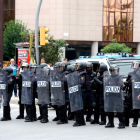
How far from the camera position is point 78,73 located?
38.4ft

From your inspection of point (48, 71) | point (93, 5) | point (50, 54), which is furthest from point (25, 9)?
point (48, 71)

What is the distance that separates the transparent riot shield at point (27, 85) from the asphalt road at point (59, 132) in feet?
2.49

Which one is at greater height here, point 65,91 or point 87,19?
point 87,19

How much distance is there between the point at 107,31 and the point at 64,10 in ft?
20.4

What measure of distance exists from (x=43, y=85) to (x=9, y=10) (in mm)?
43057

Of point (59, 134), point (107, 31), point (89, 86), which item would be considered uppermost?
point (107, 31)

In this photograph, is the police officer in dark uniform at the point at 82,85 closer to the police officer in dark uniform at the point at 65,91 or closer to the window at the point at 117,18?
the police officer in dark uniform at the point at 65,91

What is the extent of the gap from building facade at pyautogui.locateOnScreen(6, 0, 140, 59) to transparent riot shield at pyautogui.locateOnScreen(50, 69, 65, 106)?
40562mm

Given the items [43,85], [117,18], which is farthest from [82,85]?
[117,18]

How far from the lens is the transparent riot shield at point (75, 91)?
11703 mm

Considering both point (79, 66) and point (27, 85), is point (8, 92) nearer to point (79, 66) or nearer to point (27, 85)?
point (27, 85)

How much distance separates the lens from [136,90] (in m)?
11.1

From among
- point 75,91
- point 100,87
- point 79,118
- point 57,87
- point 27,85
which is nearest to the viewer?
point 100,87

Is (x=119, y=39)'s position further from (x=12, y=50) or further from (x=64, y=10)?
(x=12, y=50)
